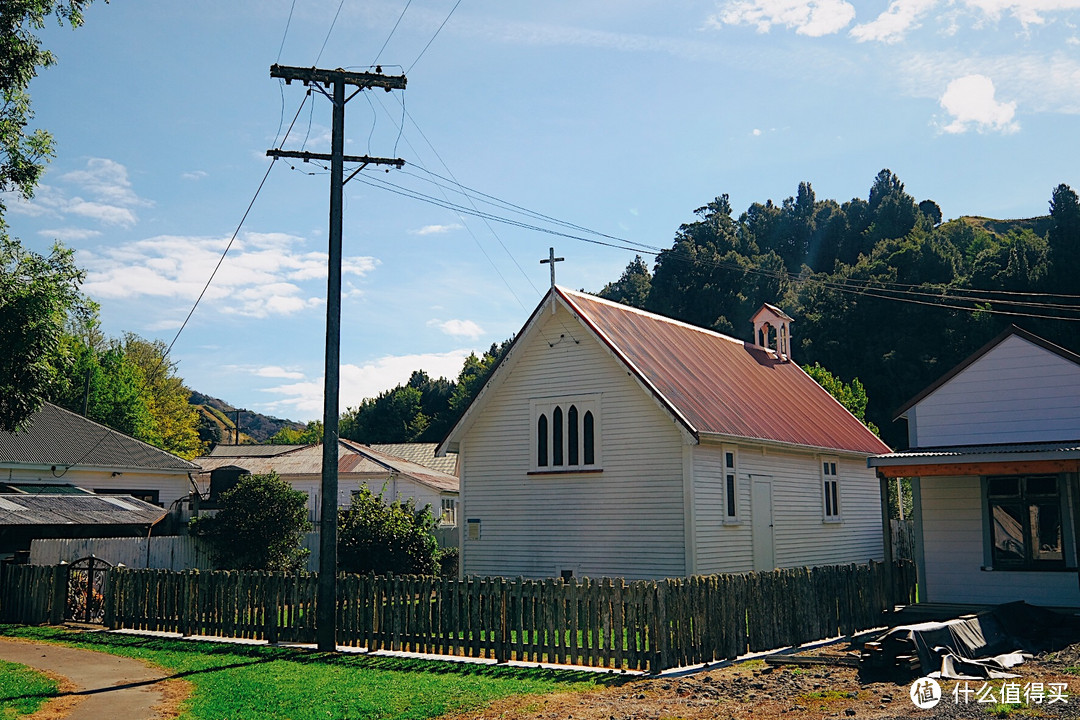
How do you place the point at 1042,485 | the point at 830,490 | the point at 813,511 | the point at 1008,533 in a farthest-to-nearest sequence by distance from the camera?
the point at 830,490
the point at 813,511
the point at 1008,533
the point at 1042,485

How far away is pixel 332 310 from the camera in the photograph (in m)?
17.4

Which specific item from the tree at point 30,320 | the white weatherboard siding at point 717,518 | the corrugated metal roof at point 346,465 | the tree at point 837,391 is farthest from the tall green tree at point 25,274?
the tree at point 837,391

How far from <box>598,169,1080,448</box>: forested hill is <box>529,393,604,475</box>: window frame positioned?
19.2m

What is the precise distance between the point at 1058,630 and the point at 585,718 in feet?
31.6

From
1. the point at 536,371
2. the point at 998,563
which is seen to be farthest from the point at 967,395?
the point at 536,371

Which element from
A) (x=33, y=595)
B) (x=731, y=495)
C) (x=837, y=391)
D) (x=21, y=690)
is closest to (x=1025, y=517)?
(x=731, y=495)

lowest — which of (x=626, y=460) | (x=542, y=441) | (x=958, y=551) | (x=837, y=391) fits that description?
(x=958, y=551)

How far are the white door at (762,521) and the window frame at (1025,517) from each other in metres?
5.38

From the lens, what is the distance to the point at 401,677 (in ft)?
45.5

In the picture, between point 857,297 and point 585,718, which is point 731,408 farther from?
point 857,297

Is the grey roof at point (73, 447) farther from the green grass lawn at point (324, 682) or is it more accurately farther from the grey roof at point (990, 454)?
the grey roof at point (990, 454)

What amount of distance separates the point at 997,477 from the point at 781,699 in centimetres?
1158

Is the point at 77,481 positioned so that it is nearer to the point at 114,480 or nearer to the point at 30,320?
the point at 114,480

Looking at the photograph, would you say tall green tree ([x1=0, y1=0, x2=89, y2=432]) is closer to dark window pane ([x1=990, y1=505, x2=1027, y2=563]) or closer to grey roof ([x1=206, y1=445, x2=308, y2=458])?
dark window pane ([x1=990, y1=505, x2=1027, y2=563])
